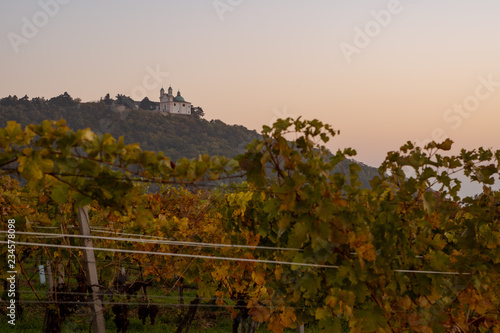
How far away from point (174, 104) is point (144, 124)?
52.8 m

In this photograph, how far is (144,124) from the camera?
2867 inches

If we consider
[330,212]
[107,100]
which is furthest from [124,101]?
[330,212]

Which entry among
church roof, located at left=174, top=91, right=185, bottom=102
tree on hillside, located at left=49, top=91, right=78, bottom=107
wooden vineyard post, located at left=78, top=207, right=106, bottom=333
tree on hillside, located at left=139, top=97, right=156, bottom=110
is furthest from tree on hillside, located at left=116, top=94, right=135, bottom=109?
wooden vineyard post, located at left=78, top=207, right=106, bottom=333

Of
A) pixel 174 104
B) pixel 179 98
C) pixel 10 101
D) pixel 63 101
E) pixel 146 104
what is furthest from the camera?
pixel 179 98

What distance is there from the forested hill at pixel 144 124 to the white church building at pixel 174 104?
3932 cm

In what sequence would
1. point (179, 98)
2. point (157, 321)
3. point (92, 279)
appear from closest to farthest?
point (92, 279) < point (157, 321) < point (179, 98)

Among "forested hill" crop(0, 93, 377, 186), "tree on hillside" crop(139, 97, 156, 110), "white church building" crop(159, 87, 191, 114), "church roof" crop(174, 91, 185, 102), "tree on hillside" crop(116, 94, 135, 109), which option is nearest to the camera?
"forested hill" crop(0, 93, 377, 186)

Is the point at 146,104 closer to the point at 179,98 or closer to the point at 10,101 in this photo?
the point at 179,98

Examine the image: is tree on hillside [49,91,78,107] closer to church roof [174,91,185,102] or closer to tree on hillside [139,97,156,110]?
tree on hillside [139,97,156,110]

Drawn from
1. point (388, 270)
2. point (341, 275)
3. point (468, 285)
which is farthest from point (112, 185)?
point (468, 285)

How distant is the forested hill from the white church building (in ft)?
129

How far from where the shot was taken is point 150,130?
7188 centimetres

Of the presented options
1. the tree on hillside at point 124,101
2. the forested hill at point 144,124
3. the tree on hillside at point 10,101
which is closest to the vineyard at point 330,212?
the forested hill at point 144,124

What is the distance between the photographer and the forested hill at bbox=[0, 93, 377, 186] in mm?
65375
